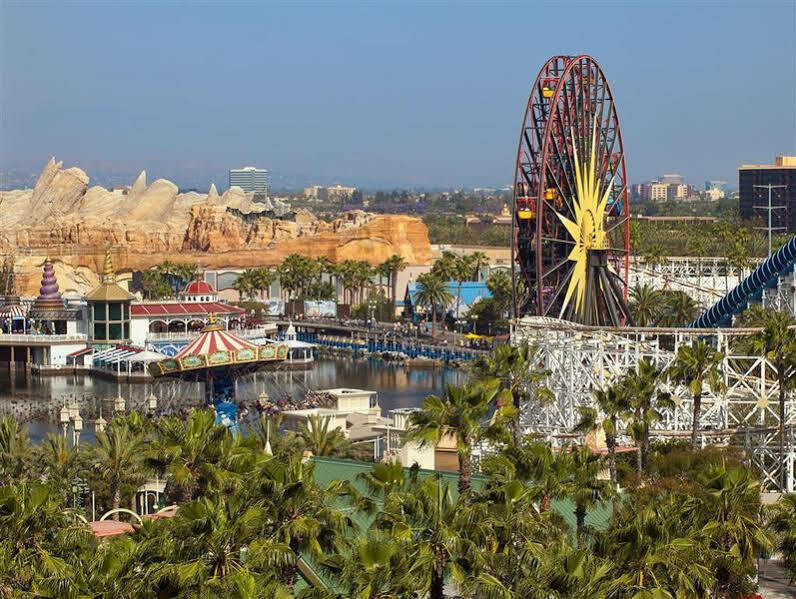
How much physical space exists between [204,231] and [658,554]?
17265cm

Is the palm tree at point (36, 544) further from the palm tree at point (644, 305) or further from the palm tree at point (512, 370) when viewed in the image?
the palm tree at point (644, 305)

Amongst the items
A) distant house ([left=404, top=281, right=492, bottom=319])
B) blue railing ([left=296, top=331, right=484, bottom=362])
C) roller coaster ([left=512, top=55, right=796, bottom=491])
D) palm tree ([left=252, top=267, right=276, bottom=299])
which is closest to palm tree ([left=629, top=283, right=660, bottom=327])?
roller coaster ([left=512, top=55, right=796, bottom=491])

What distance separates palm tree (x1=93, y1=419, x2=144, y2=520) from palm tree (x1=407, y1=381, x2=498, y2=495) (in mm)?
12544

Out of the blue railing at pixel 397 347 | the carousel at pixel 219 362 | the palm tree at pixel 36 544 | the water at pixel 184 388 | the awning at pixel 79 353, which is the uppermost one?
the palm tree at pixel 36 544

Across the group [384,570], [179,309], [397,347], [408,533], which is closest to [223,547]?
[384,570]

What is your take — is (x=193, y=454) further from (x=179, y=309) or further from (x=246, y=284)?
(x=246, y=284)

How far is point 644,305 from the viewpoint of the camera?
96.6 metres

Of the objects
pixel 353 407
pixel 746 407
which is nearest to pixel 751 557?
pixel 746 407

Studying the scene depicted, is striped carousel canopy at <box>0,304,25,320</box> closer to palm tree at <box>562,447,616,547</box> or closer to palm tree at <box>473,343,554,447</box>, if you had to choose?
palm tree at <box>473,343,554,447</box>

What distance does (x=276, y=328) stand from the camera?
137 meters

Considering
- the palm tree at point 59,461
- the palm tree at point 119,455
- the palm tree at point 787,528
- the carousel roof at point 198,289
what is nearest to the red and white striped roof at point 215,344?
the palm tree at point 59,461

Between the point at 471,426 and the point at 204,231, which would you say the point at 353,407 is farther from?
the point at 204,231

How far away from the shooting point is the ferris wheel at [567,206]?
293ft

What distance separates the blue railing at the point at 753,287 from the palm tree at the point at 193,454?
45.8 m
